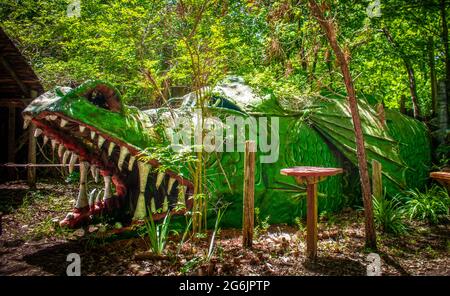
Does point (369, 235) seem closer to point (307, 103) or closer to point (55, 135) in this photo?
point (307, 103)

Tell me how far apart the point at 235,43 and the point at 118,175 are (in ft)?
16.5

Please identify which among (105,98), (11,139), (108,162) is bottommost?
(108,162)

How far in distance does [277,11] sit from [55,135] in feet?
9.85

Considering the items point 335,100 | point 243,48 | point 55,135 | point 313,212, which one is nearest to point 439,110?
point 335,100

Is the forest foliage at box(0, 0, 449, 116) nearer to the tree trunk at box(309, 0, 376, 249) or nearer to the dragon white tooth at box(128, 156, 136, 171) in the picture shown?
the tree trunk at box(309, 0, 376, 249)

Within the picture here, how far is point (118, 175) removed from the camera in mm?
4086

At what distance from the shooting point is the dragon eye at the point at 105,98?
12.4ft

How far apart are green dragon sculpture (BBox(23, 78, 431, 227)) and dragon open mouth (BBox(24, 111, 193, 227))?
0.5 inches

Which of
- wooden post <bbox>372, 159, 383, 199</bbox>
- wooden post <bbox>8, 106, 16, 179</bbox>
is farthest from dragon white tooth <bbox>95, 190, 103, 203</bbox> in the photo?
wooden post <bbox>8, 106, 16, 179</bbox>

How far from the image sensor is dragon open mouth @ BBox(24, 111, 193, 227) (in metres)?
3.67

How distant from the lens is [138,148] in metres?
3.78

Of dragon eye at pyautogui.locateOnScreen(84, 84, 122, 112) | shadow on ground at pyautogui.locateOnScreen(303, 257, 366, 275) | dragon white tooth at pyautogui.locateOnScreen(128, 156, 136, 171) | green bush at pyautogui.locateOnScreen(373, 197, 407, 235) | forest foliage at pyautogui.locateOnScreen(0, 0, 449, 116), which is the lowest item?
shadow on ground at pyautogui.locateOnScreen(303, 257, 366, 275)

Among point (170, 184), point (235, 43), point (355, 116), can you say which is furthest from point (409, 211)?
point (235, 43)

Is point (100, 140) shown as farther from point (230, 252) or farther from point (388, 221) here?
point (388, 221)
